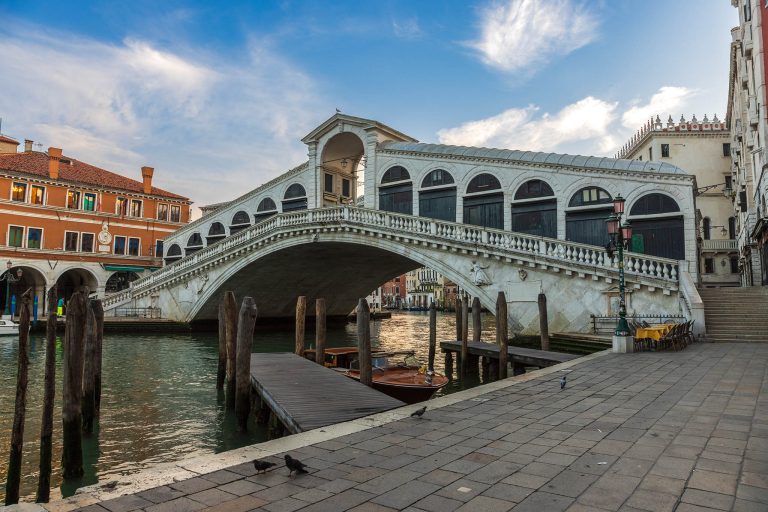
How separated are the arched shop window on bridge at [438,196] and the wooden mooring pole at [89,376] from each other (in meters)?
15.6

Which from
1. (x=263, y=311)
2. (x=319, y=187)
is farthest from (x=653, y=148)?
(x=263, y=311)

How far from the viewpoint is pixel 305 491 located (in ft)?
11.6

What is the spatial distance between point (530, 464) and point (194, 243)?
3252 cm

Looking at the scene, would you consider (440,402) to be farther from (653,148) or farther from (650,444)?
(653,148)

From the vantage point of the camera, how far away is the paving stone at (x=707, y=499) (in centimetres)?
313

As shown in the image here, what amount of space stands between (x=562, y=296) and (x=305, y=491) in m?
14.3

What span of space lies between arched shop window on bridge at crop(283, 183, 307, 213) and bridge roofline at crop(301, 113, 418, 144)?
2631 millimetres

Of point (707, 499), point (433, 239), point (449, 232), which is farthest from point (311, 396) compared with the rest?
point (449, 232)

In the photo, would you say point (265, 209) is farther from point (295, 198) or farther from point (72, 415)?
point (72, 415)

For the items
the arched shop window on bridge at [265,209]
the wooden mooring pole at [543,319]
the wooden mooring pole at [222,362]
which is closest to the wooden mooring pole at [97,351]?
the wooden mooring pole at [222,362]

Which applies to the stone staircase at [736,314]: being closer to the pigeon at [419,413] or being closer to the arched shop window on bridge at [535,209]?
the arched shop window on bridge at [535,209]

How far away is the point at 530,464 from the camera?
4.01m

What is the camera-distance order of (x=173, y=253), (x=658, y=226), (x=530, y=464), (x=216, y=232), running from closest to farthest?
(x=530, y=464), (x=658, y=226), (x=216, y=232), (x=173, y=253)

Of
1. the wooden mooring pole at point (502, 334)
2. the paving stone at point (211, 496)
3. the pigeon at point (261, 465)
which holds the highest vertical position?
the wooden mooring pole at point (502, 334)
